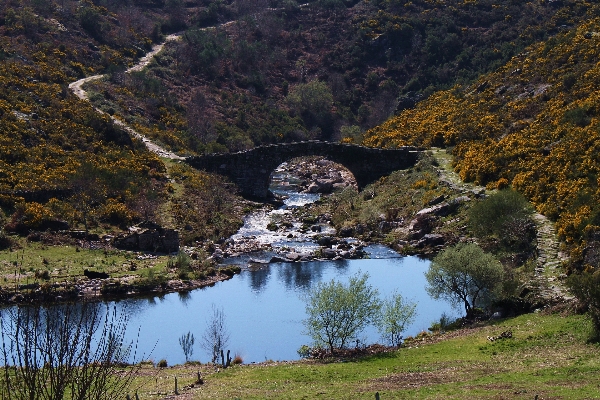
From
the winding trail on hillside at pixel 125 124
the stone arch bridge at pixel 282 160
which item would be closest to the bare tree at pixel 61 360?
the stone arch bridge at pixel 282 160

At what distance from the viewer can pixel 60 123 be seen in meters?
77.2

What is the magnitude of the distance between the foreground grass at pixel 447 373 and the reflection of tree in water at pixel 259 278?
16769 mm

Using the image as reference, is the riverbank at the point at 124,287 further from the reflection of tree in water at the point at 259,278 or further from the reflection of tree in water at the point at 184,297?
the reflection of tree in water at the point at 259,278

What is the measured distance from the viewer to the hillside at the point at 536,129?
54.1 m

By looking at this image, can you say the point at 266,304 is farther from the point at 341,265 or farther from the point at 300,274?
the point at 341,265

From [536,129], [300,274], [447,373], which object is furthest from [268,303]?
[536,129]

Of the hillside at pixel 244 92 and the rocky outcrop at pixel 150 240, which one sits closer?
the rocky outcrop at pixel 150 240

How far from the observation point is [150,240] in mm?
59094

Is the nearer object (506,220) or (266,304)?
(266,304)

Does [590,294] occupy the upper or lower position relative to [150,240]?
lower

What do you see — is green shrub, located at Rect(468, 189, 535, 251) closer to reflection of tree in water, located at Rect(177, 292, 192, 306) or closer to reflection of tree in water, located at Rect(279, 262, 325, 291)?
reflection of tree in water, located at Rect(279, 262, 325, 291)

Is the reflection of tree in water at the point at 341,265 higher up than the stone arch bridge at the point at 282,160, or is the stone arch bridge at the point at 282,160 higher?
the stone arch bridge at the point at 282,160

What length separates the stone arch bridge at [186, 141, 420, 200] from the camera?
3201 inches

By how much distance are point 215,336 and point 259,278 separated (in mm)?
14842
